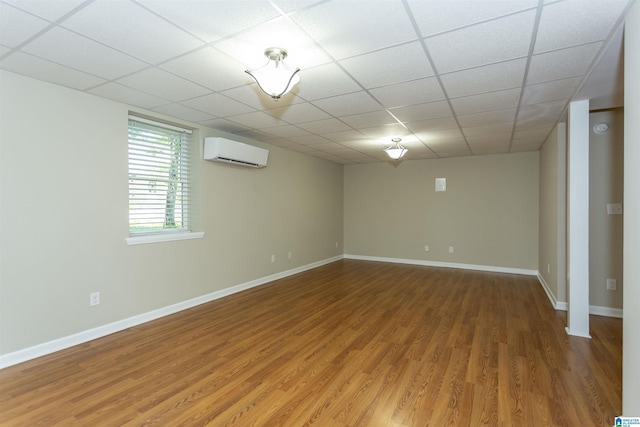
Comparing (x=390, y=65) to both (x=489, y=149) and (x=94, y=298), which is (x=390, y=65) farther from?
(x=489, y=149)

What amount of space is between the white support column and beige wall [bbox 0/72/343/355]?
4.19 metres

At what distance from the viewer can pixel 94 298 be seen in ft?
10.5

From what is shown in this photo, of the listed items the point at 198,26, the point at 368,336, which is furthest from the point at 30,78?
the point at 368,336

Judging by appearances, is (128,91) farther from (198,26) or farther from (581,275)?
(581,275)

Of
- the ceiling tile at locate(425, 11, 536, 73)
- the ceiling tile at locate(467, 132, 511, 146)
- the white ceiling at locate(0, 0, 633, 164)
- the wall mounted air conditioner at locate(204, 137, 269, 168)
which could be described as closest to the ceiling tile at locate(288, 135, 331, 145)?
the wall mounted air conditioner at locate(204, 137, 269, 168)

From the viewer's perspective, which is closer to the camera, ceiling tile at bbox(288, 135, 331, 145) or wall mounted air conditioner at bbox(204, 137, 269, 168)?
wall mounted air conditioner at bbox(204, 137, 269, 168)

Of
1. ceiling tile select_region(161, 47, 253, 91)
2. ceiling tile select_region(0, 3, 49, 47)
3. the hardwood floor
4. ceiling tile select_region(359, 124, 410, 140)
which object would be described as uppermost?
ceiling tile select_region(359, 124, 410, 140)

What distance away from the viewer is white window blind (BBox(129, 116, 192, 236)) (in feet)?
12.0

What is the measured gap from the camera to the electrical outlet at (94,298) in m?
3.16

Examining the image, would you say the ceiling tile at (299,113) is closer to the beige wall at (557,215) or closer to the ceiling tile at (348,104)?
the ceiling tile at (348,104)

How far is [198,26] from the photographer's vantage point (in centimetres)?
197

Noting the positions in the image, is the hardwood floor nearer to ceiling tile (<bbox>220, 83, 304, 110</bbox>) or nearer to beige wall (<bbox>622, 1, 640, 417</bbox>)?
beige wall (<bbox>622, 1, 640, 417</bbox>)

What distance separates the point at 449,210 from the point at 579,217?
377 cm

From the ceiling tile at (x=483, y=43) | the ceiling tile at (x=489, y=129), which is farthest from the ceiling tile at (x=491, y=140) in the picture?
the ceiling tile at (x=483, y=43)
